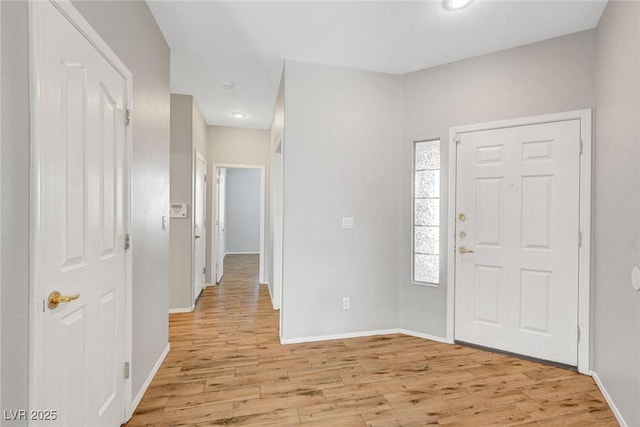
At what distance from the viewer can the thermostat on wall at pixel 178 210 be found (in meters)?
3.75

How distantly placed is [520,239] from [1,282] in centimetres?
320

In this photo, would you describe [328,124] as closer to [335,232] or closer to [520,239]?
[335,232]

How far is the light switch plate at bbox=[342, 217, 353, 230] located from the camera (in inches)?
119

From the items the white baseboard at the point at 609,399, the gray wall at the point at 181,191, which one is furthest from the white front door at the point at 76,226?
the white baseboard at the point at 609,399

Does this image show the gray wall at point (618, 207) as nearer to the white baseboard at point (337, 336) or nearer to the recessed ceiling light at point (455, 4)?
the recessed ceiling light at point (455, 4)

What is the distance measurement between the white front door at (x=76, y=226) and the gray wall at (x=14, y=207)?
0.09 feet

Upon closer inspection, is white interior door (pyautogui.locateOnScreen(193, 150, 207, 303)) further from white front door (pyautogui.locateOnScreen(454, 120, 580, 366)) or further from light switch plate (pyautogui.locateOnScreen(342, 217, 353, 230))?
white front door (pyautogui.locateOnScreen(454, 120, 580, 366))

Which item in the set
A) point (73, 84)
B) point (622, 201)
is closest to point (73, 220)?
point (73, 84)

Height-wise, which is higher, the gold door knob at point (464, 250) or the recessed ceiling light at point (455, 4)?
the recessed ceiling light at point (455, 4)

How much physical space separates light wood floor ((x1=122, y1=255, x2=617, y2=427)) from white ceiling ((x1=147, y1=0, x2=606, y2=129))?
8.86 feet

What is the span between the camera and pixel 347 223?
3031 mm

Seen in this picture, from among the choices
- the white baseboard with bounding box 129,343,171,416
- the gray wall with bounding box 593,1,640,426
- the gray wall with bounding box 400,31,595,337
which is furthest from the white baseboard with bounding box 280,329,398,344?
the gray wall with bounding box 593,1,640,426

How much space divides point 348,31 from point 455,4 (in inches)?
30.8

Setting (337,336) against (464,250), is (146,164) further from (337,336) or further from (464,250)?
(464,250)
